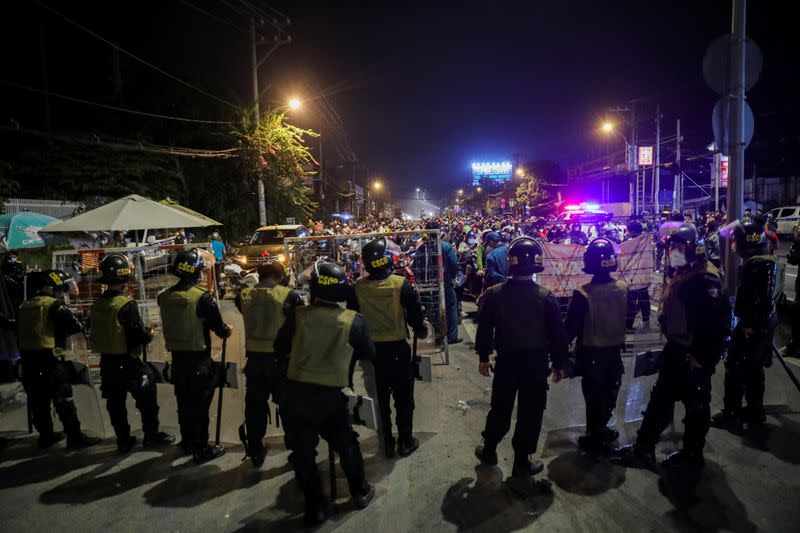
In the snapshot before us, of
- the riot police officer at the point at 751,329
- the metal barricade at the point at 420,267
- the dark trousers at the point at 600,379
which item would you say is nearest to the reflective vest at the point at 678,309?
the dark trousers at the point at 600,379

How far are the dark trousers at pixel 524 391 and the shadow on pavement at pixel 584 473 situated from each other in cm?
40

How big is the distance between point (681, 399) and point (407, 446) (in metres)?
2.55

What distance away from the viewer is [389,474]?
429 centimetres

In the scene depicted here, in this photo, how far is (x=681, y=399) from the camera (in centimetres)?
421

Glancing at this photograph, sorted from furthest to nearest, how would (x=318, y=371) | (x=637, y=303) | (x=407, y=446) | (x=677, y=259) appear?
(x=637, y=303), (x=407, y=446), (x=677, y=259), (x=318, y=371)

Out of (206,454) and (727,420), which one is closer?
(206,454)

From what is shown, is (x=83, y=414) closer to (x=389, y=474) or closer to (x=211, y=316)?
(x=211, y=316)

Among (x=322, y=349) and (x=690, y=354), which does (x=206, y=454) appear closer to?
(x=322, y=349)

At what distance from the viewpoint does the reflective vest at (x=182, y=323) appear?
453cm

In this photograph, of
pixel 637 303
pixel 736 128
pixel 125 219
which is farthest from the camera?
pixel 125 219

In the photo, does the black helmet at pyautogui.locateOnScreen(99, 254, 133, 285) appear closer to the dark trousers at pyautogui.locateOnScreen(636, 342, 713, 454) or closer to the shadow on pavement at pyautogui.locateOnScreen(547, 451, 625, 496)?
the shadow on pavement at pyautogui.locateOnScreen(547, 451, 625, 496)

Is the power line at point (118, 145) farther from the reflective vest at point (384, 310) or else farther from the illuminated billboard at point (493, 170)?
the illuminated billboard at point (493, 170)

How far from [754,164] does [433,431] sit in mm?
40418

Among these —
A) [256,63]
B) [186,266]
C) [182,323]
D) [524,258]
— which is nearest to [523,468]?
[524,258]
